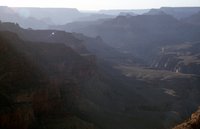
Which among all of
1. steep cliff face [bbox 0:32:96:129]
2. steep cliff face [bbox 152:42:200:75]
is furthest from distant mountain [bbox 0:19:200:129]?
steep cliff face [bbox 152:42:200:75]

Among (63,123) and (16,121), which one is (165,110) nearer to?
(63,123)

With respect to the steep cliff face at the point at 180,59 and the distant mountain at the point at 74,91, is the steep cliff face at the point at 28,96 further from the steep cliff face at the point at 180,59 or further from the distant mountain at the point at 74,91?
the steep cliff face at the point at 180,59

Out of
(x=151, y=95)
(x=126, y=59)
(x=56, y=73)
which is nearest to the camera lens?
(x=56, y=73)

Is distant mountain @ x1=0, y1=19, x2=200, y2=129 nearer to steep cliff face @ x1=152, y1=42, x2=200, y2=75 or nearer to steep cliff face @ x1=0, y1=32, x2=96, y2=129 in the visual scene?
steep cliff face @ x1=0, y1=32, x2=96, y2=129

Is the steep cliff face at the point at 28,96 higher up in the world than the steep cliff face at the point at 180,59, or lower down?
higher up

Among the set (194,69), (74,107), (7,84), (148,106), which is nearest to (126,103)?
(148,106)

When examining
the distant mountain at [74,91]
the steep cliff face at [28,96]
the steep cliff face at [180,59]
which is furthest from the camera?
the steep cliff face at [180,59]

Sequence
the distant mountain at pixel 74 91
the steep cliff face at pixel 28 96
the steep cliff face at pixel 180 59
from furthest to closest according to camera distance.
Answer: the steep cliff face at pixel 180 59
the distant mountain at pixel 74 91
the steep cliff face at pixel 28 96

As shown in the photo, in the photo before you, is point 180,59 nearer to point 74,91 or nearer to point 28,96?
point 74,91

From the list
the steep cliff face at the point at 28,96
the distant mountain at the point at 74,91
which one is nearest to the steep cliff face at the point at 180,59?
the distant mountain at the point at 74,91

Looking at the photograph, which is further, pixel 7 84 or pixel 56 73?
pixel 56 73

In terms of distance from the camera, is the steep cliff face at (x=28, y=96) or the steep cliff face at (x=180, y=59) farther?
the steep cliff face at (x=180, y=59)
